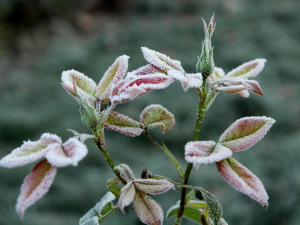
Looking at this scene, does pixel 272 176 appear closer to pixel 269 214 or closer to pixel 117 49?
pixel 269 214

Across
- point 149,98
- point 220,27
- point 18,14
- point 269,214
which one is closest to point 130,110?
point 149,98

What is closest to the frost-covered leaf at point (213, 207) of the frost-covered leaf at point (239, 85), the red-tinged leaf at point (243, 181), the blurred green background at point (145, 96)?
the red-tinged leaf at point (243, 181)

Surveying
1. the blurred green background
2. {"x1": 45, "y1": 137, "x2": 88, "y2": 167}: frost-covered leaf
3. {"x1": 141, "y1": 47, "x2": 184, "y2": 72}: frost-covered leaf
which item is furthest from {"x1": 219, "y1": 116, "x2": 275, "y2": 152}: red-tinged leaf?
the blurred green background

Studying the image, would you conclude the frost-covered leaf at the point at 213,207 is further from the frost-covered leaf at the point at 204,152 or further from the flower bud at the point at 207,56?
the flower bud at the point at 207,56

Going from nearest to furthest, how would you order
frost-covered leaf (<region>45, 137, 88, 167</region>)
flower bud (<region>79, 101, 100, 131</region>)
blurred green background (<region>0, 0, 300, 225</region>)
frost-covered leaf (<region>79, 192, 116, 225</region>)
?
1. frost-covered leaf (<region>45, 137, 88, 167</region>)
2. flower bud (<region>79, 101, 100, 131</region>)
3. frost-covered leaf (<region>79, 192, 116, 225</region>)
4. blurred green background (<region>0, 0, 300, 225</region>)

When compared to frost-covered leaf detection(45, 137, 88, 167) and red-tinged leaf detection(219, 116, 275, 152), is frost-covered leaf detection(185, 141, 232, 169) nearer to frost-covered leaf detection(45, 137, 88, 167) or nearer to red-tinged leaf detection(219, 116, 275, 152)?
red-tinged leaf detection(219, 116, 275, 152)
